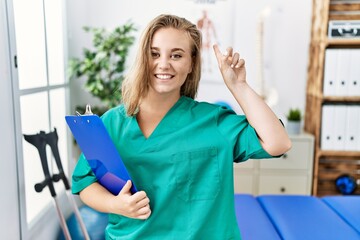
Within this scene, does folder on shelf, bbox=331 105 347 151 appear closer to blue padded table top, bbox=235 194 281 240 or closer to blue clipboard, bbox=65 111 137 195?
blue padded table top, bbox=235 194 281 240

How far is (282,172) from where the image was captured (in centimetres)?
264

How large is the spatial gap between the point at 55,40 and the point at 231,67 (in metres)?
1.53

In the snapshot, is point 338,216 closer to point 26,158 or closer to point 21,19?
point 26,158

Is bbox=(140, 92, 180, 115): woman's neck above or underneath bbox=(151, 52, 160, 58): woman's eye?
underneath

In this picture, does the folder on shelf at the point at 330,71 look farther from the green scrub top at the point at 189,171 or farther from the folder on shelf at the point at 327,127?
the green scrub top at the point at 189,171

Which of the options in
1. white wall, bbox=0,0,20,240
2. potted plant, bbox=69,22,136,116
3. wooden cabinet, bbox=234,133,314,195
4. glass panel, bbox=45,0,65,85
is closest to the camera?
white wall, bbox=0,0,20,240

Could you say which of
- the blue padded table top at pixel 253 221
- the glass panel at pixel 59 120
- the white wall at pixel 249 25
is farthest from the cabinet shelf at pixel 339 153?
the glass panel at pixel 59 120

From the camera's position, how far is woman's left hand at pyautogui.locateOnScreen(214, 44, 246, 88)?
860 millimetres

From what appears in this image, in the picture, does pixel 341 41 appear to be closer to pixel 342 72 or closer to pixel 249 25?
pixel 342 72

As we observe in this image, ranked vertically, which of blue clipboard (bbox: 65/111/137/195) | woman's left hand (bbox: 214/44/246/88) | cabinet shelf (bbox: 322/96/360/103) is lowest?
cabinet shelf (bbox: 322/96/360/103)

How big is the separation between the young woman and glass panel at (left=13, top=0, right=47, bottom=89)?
825 millimetres

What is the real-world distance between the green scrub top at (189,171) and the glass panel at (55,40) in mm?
1308

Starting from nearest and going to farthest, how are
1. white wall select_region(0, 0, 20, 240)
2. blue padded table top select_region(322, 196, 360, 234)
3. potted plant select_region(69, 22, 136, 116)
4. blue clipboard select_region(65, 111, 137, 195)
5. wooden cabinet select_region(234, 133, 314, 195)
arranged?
1. blue clipboard select_region(65, 111, 137, 195)
2. white wall select_region(0, 0, 20, 240)
3. blue padded table top select_region(322, 196, 360, 234)
4. potted plant select_region(69, 22, 136, 116)
5. wooden cabinet select_region(234, 133, 314, 195)

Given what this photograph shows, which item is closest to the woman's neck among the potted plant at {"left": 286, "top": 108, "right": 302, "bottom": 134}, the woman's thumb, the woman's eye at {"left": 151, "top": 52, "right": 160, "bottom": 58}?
the woman's eye at {"left": 151, "top": 52, "right": 160, "bottom": 58}
